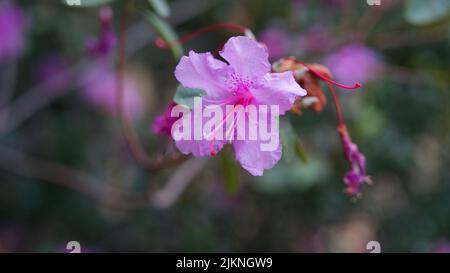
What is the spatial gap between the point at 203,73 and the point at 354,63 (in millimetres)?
1364

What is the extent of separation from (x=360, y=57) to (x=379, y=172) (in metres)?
0.47

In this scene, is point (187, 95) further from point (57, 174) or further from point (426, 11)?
point (57, 174)

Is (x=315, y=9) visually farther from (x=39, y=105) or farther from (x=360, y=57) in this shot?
(x=39, y=105)

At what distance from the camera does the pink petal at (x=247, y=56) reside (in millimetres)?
936

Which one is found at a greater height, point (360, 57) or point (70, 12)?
point (70, 12)

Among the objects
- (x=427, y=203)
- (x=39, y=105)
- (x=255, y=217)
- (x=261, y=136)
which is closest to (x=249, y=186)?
(x=255, y=217)

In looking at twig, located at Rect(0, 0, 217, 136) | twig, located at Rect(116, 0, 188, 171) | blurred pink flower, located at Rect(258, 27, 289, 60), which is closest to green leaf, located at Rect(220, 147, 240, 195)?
twig, located at Rect(116, 0, 188, 171)

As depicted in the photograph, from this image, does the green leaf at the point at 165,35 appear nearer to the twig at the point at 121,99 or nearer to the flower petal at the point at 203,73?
the twig at the point at 121,99

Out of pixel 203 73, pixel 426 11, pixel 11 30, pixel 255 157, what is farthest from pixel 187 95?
pixel 11 30

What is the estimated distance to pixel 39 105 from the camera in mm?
2527

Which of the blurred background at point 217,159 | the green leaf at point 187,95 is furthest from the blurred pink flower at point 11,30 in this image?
the green leaf at point 187,95

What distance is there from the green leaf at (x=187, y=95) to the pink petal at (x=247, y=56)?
0.25ft

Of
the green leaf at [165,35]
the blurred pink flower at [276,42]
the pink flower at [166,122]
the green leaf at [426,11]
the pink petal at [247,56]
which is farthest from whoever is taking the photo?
the blurred pink flower at [276,42]

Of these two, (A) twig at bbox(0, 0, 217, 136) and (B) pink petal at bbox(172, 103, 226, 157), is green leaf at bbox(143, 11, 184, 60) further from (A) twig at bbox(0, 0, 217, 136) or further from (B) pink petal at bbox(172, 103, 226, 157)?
(A) twig at bbox(0, 0, 217, 136)
